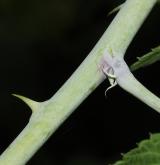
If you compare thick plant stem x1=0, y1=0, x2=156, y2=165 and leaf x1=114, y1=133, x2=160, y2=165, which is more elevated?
thick plant stem x1=0, y1=0, x2=156, y2=165

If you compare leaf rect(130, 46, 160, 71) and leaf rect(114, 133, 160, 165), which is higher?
leaf rect(130, 46, 160, 71)

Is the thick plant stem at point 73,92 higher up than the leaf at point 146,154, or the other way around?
the thick plant stem at point 73,92

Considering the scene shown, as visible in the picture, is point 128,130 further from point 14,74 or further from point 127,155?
point 127,155

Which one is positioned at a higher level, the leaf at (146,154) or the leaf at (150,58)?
the leaf at (150,58)
